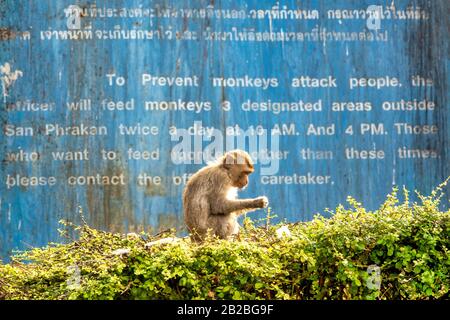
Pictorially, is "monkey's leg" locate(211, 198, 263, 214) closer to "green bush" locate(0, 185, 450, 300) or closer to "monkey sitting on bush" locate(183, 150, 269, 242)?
"monkey sitting on bush" locate(183, 150, 269, 242)

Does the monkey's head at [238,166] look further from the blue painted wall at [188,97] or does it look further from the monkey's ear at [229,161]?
the blue painted wall at [188,97]

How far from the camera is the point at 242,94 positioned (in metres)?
8.41

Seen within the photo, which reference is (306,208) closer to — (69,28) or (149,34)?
(149,34)

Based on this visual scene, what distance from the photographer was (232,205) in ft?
20.2

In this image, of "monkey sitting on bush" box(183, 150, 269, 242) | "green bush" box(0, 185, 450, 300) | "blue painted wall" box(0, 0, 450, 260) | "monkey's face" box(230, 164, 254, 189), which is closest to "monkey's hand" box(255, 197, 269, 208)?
"monkey sitting on bush" box(183, 150, 269, 242)

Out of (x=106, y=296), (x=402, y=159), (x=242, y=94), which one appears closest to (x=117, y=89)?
(x=242, y=94)

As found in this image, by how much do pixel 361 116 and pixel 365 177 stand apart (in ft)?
2.03

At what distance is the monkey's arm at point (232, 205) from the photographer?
609 centimetres

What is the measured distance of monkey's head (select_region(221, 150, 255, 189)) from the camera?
6.21 m

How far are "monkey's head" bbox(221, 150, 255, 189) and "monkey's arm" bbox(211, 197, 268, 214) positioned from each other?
17cm

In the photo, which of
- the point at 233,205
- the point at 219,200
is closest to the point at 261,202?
the point at 233,205

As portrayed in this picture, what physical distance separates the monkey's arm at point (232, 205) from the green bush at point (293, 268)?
3.51 feet

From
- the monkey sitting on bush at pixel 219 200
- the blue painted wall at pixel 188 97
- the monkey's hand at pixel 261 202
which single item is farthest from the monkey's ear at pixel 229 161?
the blue painted wall at pixel 188 97
